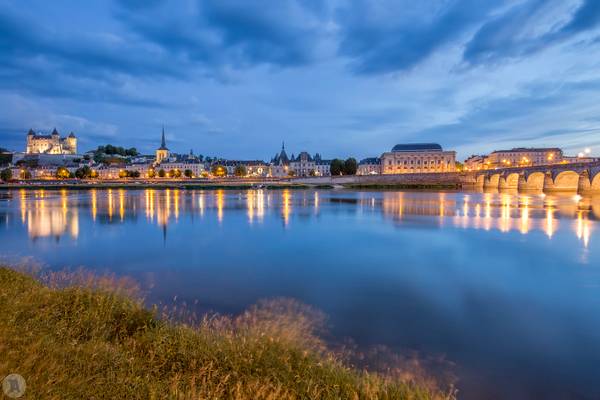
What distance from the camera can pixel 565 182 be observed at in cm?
7956

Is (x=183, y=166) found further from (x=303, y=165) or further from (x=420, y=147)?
(x=420, y=147)

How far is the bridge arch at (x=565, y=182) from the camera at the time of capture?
77.1m

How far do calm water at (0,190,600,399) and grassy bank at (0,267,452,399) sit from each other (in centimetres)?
209

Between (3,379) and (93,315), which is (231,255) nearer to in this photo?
(93,315)

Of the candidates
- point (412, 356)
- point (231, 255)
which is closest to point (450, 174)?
point (231, 255)

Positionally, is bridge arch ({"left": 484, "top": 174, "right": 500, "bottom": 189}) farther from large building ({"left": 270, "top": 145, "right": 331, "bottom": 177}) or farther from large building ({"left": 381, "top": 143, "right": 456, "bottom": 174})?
large building ({"left": 270, "top": 145, "right": 331, "bottom": 177})

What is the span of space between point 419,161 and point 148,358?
→ 178148 mm

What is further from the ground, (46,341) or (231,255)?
(46,341)

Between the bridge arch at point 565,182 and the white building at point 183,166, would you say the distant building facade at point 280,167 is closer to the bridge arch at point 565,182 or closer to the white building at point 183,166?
the white building at point 183,166

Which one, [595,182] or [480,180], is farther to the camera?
[480,180]

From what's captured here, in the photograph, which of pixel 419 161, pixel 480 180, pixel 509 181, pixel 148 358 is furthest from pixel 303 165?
pixel 148 358

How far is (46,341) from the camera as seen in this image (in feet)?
19.0

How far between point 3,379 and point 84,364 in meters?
1.25

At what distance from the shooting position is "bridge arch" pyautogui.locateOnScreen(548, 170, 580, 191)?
77.1 m
